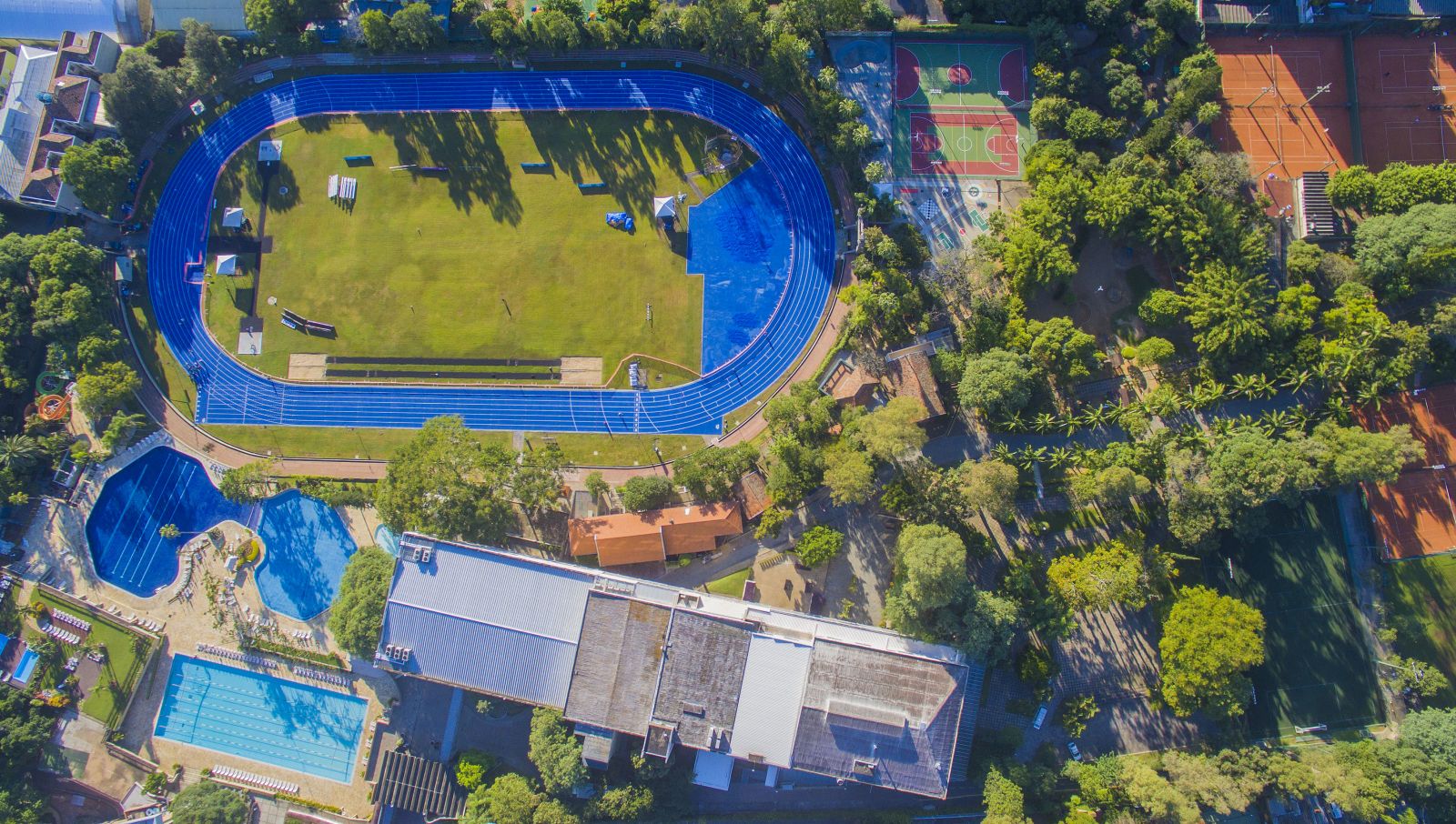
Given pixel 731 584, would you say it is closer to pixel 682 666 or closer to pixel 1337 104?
pixel 682 666

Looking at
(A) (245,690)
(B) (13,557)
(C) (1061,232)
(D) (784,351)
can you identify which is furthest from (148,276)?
(C) (1061,232)

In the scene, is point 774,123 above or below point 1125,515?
above

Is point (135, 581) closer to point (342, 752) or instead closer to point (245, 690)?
point (245, 690)

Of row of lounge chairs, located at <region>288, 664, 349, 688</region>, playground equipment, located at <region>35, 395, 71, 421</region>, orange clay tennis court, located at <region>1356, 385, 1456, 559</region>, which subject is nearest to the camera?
→ orange clay tennis court, located at <region>1356, 385, 1456, 559</region>

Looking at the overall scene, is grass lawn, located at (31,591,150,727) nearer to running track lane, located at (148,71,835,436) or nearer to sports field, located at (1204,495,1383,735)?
running track lane, located at (148,71,835,436)

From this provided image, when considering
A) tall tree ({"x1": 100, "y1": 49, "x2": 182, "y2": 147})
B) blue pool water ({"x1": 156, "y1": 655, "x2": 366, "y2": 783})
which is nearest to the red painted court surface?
blue pool water ({"x1": 156, "y1": 655, "x2": 366, "y2": 783})

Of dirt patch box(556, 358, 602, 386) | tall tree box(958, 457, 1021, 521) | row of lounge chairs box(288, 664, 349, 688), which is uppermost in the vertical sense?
dirt patch box(556, 358, 602, 386)

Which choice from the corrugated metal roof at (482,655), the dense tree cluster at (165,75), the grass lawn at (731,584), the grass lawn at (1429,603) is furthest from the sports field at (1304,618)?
the dense tree cluster at (165,75)
